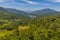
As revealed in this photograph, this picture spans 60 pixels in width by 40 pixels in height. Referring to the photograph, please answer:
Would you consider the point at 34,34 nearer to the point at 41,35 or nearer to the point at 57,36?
the point at 41,35

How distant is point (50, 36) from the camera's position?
12544 centimetres

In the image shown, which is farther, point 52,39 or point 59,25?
point 59,25

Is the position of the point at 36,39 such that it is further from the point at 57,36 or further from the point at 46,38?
the point at 57,36

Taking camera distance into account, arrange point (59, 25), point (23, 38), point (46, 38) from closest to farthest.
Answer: point (23, 38)
point (46, 38)
point (59, 25)

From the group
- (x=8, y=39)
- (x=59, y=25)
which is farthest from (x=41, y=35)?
(x=59, y=25)

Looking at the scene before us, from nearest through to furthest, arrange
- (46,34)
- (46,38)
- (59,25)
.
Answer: (46,38) < (46,34) < (59,25)

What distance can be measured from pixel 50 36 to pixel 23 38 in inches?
1016

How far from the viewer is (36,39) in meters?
115

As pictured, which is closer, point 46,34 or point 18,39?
point 18,39

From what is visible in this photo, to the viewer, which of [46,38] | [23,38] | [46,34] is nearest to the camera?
[23,38]

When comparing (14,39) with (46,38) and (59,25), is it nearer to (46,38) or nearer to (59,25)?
(46,38)

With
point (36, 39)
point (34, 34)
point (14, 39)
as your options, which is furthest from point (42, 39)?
point (14, 39)

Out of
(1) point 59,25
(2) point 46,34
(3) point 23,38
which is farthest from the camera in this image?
(1) point 59,25

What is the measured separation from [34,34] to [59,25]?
2570 inches
